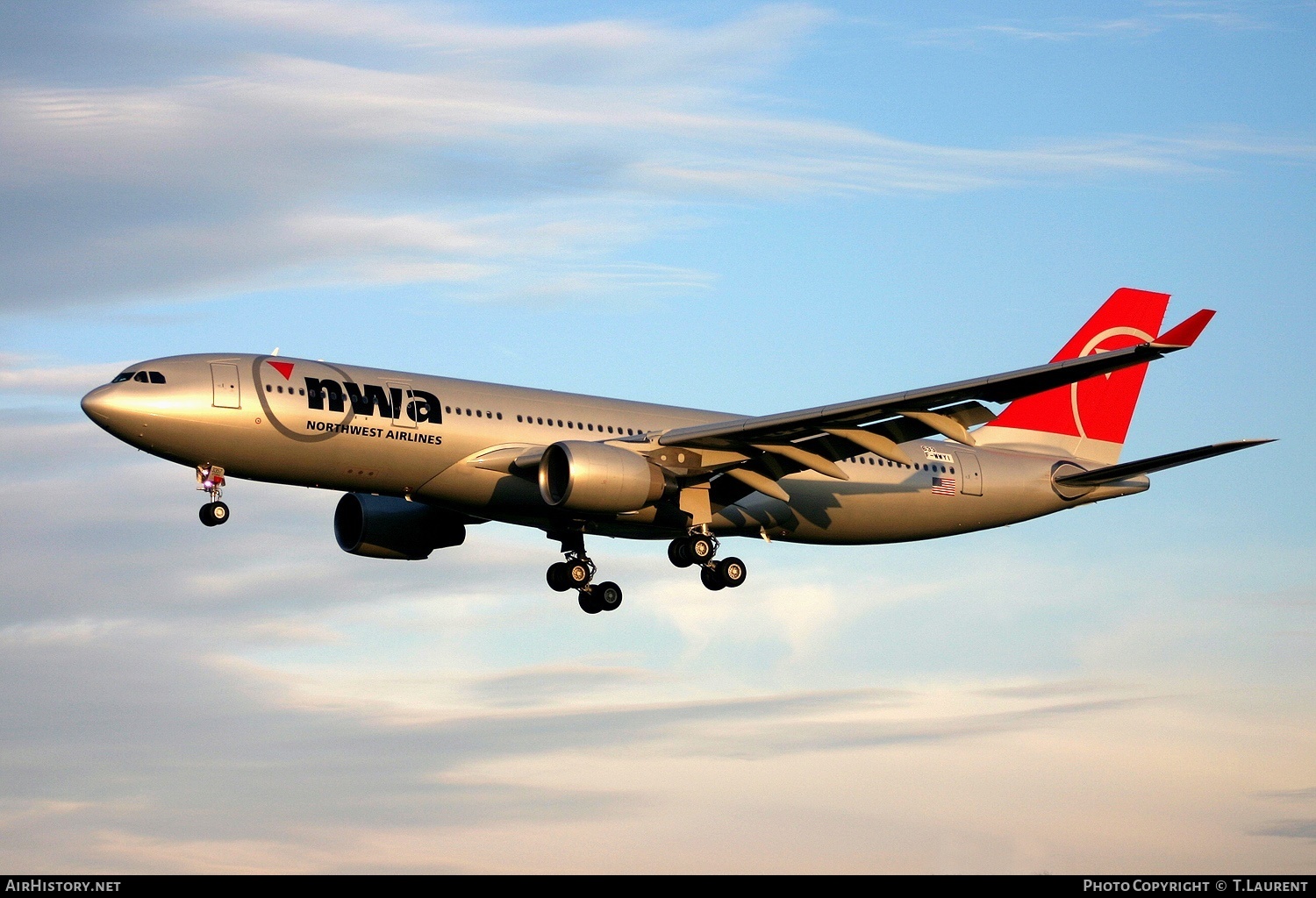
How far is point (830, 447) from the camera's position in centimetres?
4400

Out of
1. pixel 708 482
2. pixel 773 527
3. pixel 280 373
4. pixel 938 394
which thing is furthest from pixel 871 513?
pixel 280 373

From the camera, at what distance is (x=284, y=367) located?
41000 mm

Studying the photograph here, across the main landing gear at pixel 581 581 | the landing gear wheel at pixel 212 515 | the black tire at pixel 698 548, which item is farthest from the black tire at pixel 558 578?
the landing gear wheel at pixel 212 515

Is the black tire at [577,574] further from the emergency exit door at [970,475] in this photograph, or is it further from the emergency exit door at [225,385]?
the emergency exit door at [225,385]

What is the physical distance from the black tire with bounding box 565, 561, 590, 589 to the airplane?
47mm

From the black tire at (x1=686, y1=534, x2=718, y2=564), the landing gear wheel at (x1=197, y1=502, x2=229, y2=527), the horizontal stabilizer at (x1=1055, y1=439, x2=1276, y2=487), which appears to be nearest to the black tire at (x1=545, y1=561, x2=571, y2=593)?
the black tire at (x1=686, y1=534, x2=718, y2=564)

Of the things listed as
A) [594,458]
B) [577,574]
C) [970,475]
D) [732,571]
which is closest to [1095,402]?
[970,475]

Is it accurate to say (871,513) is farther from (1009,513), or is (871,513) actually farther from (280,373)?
(280,373)

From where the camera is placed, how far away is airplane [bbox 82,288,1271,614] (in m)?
39.8

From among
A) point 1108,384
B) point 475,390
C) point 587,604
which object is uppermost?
point 1108,384

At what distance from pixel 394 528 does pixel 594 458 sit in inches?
385

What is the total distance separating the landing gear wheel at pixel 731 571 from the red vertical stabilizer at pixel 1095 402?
1059 cm

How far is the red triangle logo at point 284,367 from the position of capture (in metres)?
40.8
